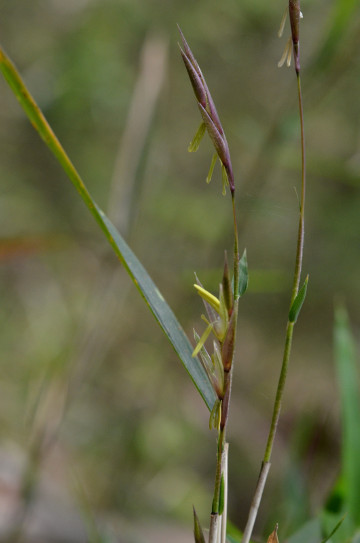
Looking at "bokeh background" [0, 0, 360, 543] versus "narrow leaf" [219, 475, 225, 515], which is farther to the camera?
"bokeh background" [0, 0, 360, 543]

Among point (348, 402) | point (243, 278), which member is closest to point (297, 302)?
point (243, 278)

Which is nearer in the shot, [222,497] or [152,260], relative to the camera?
[222,497]

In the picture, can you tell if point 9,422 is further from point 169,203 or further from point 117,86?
point 117,86

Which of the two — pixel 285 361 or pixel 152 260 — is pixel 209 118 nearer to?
pixel 285 361

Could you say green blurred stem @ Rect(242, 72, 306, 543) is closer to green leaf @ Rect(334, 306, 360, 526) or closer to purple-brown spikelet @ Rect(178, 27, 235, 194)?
purple-brown spikelet @ Rect(178, 27, 235, 194)

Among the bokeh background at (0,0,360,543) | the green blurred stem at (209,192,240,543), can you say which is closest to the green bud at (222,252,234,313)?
the green blurred stem at (209,192,240,543)

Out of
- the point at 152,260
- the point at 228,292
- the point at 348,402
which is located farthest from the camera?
the point at 152,260
